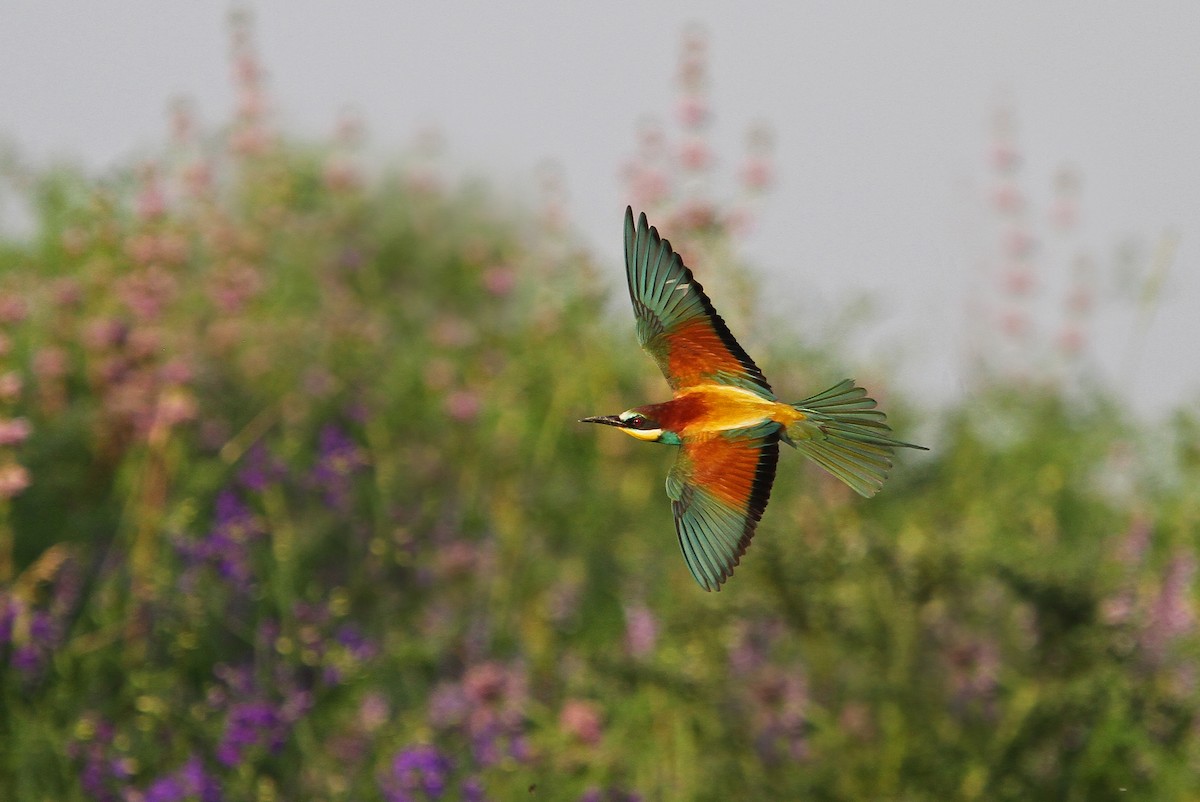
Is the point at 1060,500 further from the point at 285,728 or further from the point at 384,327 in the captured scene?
the point at 285,728

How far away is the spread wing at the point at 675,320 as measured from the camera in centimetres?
157

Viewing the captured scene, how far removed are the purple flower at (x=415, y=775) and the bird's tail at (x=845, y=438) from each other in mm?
2038

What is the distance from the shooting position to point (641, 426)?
4.43ft

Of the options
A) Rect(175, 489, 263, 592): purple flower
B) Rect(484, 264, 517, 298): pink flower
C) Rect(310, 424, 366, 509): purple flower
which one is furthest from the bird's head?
Rect(484, 264, 517, 298): pink flower

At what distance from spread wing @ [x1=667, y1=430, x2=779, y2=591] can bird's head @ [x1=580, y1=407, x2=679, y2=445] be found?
8cm

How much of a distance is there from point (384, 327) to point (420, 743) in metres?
2.98

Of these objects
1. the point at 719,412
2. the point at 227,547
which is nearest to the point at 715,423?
the point at 719,412

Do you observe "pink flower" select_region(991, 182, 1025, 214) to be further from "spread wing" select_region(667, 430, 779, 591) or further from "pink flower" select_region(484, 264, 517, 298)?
"spread wing" select_region(667, 430, 779, 591)

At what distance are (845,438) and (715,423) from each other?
0.43 ft

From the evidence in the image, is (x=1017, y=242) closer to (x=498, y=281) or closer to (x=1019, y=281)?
(x=1019, y=281)

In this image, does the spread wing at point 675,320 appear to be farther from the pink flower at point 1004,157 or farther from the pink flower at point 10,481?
the pink flower at point 1004,157

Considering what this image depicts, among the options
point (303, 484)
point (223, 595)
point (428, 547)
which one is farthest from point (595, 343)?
point (223, 595)

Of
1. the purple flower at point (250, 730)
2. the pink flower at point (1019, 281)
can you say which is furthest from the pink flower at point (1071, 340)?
the purple flower at point (250, 730)

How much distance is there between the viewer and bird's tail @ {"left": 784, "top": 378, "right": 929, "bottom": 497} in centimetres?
140
